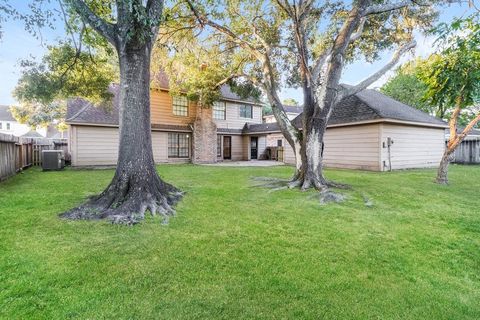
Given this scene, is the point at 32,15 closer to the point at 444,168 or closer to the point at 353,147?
the point at 444,168

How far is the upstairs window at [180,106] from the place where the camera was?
707 inches

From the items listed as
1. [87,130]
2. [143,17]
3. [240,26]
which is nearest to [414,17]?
[240,26]

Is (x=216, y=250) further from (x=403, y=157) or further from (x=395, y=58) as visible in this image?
(x=403, y=157)

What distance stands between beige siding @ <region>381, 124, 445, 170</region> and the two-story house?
353 inches

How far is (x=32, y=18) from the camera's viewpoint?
594 cm

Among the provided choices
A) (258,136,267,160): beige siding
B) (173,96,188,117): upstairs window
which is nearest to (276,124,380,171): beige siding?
(258,136,267,160): beige siding

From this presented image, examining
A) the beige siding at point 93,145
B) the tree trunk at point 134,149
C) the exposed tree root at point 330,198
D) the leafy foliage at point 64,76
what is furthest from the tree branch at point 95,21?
the beige siding at point 93,145

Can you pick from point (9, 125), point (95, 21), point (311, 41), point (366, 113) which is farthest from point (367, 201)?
point (9, 125)

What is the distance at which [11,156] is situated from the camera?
963 centimetres

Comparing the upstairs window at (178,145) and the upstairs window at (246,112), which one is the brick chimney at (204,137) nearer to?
the upstairs window at (178,145)

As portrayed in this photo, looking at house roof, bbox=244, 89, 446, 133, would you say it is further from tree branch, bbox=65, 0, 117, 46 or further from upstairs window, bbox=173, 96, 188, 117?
tree branch, bbox=65, 0, 117, 46

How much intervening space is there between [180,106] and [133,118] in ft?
43.3

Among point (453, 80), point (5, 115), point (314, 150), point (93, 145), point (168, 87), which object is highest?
point (5, 115)

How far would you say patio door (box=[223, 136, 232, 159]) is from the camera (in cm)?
2084
